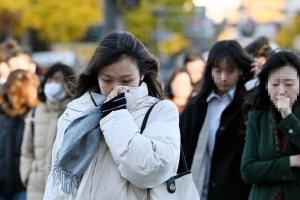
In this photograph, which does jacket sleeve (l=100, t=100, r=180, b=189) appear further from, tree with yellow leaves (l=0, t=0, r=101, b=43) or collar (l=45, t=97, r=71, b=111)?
tree with yellow leaves (l=0, t=0, r=101, b=43)

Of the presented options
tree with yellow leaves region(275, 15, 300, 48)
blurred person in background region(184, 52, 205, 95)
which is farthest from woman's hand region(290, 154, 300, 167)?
tree with yellow leaves region(275, 15, 300, 48)

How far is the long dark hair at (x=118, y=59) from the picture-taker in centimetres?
230

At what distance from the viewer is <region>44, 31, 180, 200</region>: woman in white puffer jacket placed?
6.76 feet

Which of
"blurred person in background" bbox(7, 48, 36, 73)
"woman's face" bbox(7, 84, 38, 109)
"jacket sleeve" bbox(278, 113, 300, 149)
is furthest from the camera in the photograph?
"blurred person in background" bbox(7, 48, 36, 73)

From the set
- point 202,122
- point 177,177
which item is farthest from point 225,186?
point 177,177

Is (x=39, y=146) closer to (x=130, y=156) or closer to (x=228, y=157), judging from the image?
(x=228, y=157)

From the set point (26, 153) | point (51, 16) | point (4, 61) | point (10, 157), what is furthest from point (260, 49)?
point (51, 16)

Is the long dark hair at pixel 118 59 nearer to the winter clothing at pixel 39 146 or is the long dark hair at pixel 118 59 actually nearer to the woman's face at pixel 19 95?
the winter clothing at pixel 39 146

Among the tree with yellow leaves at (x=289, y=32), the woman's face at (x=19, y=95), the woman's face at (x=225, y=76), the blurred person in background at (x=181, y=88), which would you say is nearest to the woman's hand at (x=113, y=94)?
the woman's face at (x=225, y=76)

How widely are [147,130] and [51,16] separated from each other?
86.6 feet

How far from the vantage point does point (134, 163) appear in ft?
6.64

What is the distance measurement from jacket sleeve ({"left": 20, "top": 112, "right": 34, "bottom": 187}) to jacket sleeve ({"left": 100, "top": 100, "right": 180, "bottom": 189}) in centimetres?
243

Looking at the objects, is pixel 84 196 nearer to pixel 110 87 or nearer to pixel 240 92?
pixel 110 87

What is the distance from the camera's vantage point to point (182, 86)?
6059 millimetres
